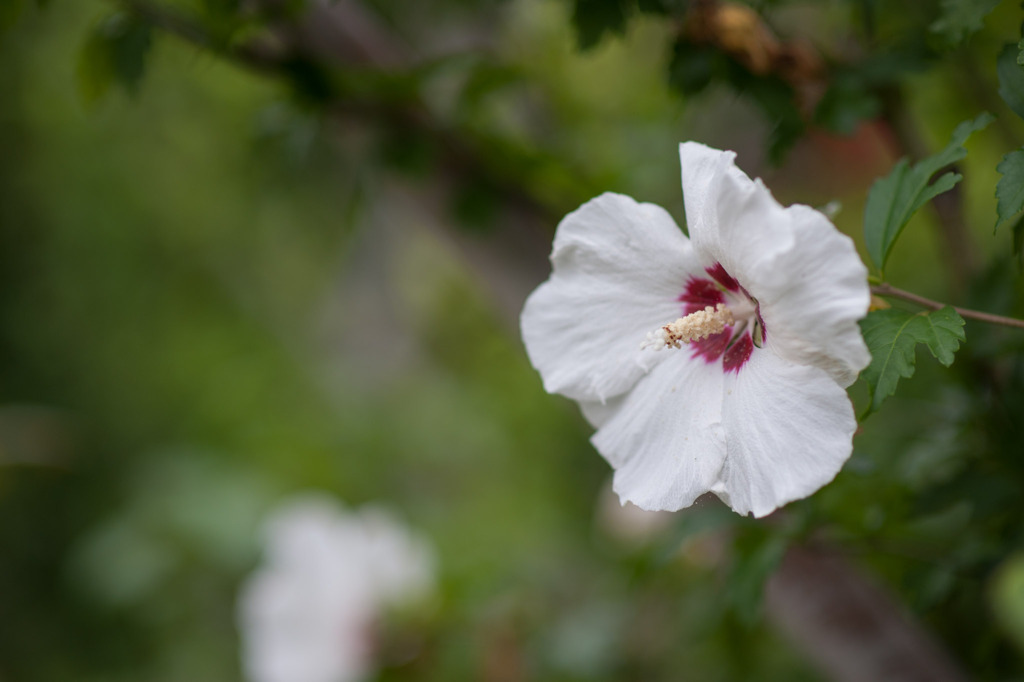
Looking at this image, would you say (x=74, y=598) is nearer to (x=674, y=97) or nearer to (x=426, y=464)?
(x=426, y=464)

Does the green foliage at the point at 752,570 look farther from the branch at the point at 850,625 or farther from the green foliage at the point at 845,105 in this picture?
the green foliage at the point at 845,105

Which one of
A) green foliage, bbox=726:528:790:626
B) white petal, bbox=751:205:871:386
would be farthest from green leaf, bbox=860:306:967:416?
green foliage, bbox=726:528:790:626

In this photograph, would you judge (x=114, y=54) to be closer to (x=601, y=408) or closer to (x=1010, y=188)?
(x=601, y=408)

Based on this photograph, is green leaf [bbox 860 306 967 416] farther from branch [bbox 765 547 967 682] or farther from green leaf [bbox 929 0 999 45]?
branch [bbox 765 547 967 682]

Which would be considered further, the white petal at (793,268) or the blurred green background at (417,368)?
the blurred green background at (417,368)

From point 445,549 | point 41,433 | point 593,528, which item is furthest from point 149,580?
point 593,528

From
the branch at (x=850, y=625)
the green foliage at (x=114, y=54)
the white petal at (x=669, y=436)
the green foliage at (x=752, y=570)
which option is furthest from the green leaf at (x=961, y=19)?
the green foliage at (x=114, y=54)
